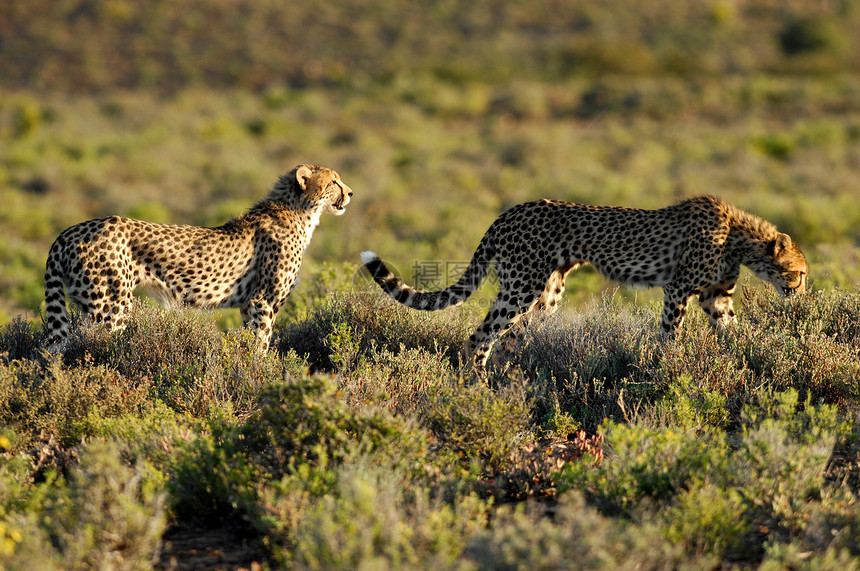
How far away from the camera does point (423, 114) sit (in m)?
26.7

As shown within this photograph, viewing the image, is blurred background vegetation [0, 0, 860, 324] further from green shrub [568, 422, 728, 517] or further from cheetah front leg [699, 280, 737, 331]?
green shrub [568, 422, 728, 517]

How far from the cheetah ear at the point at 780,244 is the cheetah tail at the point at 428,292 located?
2136mm

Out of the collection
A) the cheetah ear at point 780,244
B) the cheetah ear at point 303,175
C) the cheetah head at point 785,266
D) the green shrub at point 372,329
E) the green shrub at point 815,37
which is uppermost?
the green shrub at point 815,37

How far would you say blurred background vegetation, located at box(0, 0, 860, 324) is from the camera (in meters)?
13.9

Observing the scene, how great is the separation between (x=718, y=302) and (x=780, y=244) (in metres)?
0.63

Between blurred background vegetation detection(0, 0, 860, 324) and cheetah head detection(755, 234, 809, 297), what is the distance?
1748mm

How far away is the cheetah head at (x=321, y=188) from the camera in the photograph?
638 cm

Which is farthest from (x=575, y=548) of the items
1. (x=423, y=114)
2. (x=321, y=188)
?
(x=423, y=114)

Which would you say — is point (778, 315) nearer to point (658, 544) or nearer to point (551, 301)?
point (551, 301)

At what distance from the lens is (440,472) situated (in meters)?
3.71

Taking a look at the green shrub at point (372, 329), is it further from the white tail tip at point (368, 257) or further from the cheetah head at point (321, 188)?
the cheetah head at point (321, 188)

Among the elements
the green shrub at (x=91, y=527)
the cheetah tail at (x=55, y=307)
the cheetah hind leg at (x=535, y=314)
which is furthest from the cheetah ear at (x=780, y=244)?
the cheetah tail at (x=55, y=307)

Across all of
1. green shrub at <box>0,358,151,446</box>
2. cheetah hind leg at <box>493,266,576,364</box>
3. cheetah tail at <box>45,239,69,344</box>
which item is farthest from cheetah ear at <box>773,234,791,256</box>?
cheetah tail at <box>45,239,69,344</box>

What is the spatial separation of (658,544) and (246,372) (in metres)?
2.71
